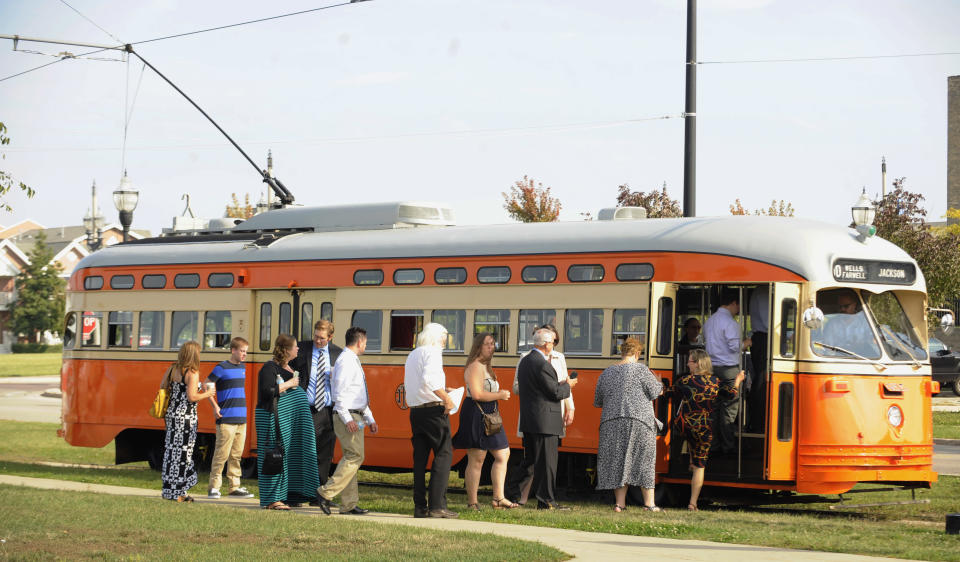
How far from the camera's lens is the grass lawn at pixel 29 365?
5299 cm

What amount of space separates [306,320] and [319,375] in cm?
380

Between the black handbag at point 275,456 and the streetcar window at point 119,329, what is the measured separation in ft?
20.2

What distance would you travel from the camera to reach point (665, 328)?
13.6 meters

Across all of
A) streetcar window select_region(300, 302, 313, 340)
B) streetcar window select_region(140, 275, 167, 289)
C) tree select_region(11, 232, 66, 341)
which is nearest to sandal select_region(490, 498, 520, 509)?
streetcar window select_region(300, 302, 313, 340)

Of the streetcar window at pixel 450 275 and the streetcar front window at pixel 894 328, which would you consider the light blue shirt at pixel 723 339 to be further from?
the streetcar window at pixel 450 275

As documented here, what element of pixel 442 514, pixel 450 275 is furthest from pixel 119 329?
pixel 442 514

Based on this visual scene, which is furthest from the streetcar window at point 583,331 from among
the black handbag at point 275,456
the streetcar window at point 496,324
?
the black handbag at point 275,456

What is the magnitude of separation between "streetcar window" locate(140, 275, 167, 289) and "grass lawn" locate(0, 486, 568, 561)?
19.5ft

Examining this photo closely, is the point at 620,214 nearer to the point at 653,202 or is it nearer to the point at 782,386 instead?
the point at 782,386

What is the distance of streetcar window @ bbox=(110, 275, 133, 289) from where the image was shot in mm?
18781

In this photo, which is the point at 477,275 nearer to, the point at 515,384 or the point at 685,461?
the point at 515,384

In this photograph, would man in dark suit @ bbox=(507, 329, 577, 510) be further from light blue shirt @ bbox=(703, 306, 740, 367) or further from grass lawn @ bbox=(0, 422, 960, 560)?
light blue shirt @ bbox=(703, 306, 740, 367)

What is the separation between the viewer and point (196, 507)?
12844 millimetres

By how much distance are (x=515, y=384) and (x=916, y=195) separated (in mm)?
25440
